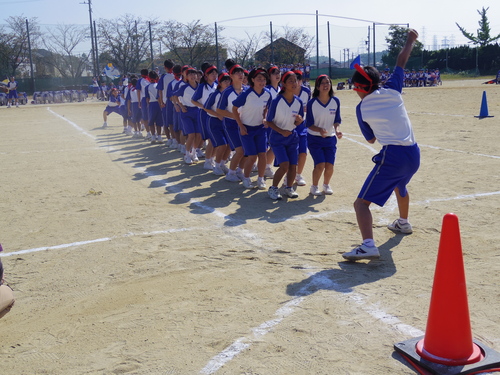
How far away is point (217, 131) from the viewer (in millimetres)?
10102

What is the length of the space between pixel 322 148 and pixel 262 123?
1163mm

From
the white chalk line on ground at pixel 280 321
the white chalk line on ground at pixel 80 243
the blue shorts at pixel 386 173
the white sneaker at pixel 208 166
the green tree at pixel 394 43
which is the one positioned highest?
the green tree at pixel 394 43

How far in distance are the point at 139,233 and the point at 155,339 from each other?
9.01ft

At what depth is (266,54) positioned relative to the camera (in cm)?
5162

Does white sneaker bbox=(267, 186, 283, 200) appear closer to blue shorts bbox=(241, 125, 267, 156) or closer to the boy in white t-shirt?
blue shorts bbox=(241, 125, 267, 156)

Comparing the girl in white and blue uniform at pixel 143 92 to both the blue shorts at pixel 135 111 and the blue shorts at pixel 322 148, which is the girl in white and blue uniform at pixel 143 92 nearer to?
the blue shorts at pixel 135 111

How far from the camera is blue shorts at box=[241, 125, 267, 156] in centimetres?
872

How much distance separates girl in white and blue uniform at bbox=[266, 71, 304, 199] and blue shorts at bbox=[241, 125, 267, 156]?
67cm

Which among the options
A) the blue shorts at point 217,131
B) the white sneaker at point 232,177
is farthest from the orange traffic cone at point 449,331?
the blue shorts at point 217,131

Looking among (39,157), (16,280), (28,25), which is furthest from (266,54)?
(16,280)

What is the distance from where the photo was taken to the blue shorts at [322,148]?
8047 millimetres

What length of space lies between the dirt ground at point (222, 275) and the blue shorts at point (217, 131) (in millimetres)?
755

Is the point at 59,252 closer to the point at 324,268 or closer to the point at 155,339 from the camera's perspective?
the point at 155,339

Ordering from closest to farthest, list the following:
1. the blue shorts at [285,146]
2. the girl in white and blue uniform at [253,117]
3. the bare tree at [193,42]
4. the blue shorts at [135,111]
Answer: the blue shorts at [285,146], the girl in white and blue uniform at [253,117], the blue shorts at [135,111], the bare tree at [193,42]
